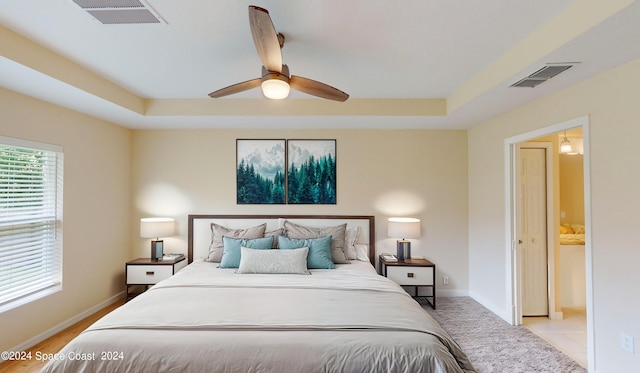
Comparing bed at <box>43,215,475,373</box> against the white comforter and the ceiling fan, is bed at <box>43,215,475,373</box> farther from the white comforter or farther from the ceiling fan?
the ceiling fan

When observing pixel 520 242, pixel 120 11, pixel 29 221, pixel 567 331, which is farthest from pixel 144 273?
pixel 567 331

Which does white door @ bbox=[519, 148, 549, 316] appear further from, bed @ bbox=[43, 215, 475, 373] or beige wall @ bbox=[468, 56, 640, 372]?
bed @ bbox=[43, 215, 475, 373]

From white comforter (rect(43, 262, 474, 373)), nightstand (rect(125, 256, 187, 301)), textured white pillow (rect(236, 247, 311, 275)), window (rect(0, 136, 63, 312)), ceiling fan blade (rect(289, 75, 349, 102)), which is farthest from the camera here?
nightstand (rect(125, 256, 187, 301))

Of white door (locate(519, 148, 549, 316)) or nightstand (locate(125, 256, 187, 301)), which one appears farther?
nightstand (locate(125, 256, 187, 301))

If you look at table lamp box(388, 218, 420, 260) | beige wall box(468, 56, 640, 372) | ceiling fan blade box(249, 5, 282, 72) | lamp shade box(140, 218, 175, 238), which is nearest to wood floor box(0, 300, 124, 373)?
lamp shade box(140, 218, 175, 238)

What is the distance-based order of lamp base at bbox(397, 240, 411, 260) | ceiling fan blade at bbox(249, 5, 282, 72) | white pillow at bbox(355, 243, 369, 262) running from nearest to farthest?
ceiling fan blade at bbox(249, 5, 282, 72)
white pillow at bbox(355, 243, 369, 262)
lamp base at bbox(397, 240, 411, 260)

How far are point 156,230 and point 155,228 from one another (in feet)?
0.10

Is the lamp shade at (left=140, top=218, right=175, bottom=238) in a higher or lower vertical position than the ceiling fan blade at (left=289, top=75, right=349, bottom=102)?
lower

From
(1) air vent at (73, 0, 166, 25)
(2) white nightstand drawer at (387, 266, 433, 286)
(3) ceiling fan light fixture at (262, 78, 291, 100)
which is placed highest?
(1) air vent at (73, 0, 166, 25)

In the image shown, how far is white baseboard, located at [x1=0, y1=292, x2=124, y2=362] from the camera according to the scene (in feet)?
9.05

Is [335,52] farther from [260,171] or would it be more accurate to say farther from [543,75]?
[260,171]

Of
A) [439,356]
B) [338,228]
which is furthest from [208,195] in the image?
[439,356]

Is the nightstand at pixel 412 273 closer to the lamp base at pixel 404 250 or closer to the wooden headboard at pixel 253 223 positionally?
the lamp base at pixel 404 250

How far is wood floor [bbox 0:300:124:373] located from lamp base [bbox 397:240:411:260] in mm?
3774
